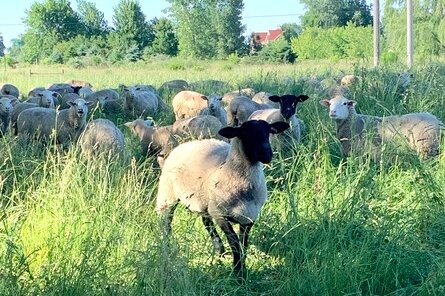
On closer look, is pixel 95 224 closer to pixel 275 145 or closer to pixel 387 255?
pixel 387 255

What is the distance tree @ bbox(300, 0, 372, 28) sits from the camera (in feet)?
313

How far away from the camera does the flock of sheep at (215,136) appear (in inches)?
196

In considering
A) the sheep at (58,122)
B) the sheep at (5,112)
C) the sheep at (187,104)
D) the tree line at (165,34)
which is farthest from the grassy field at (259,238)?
the tree line at (165,34)

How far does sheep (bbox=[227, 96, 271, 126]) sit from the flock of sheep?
20mm

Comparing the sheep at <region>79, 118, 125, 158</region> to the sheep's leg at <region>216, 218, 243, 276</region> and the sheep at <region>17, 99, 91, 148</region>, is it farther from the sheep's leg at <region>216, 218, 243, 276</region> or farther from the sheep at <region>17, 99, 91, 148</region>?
the sheep's leg at <region>216, 218, 243, 276</region>

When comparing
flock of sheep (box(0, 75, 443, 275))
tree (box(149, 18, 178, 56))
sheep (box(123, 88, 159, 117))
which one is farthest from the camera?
tree (box(149, 18, 178, 56))

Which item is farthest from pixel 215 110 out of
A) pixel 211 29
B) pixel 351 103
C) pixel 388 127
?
pixel 211 29

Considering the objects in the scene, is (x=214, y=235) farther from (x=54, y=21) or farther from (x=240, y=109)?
(x=54, y=21)

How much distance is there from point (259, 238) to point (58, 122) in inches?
240

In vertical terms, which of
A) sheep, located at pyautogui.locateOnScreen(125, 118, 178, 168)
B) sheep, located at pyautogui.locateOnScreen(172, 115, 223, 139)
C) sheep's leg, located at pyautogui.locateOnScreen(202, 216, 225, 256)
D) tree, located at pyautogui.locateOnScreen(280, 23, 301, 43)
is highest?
tree, located at pyautogui.locateOnScreen(280, 23, 301, 43)

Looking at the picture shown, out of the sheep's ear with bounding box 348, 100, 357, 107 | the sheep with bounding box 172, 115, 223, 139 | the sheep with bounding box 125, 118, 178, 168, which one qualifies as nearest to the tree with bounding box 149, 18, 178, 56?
the sheep with bounding box 125, 118, 178, 168

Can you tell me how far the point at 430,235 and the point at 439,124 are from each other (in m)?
3.42

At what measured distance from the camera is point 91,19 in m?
91.2

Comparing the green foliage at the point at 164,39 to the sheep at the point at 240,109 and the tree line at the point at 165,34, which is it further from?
the sheep at the point at 240,109
